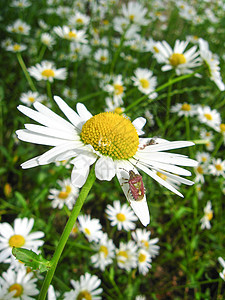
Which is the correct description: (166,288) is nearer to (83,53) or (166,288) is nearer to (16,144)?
(16,144)

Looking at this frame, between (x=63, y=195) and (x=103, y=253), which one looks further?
(x=63, y=195)

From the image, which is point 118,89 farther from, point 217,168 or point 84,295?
point 84,295

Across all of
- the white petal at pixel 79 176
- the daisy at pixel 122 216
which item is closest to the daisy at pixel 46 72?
the daisy at pixel 122 216

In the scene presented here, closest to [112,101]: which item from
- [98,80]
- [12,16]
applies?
[98,80]

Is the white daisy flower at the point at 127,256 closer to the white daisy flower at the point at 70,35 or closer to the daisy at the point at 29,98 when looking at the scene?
the daisy at the point at 29,98

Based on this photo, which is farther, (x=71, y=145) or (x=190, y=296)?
(x=190, y=296)

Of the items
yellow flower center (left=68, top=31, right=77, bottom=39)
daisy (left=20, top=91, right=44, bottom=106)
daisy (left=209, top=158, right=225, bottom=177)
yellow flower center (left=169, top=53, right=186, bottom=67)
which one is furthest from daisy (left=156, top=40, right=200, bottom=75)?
daisy (left=20, top=91, right=44, bottom=106)

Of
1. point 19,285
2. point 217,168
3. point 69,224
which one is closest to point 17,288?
point 19,285
